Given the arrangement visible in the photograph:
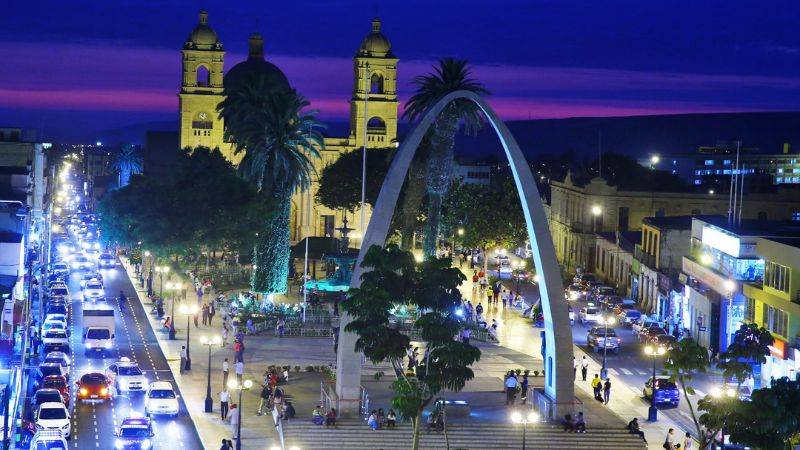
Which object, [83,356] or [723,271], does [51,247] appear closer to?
[83,356]

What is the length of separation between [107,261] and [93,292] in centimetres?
2623

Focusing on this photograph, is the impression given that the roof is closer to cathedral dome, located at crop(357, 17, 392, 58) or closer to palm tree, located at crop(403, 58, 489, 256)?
palm tree, located at crop(403, 58, 489, 256)

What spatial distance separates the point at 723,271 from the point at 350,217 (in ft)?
213

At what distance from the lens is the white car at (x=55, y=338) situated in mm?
68062

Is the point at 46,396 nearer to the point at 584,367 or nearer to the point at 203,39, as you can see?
the point at 584,367

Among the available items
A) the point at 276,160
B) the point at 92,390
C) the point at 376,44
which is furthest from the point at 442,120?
the point at 376,44

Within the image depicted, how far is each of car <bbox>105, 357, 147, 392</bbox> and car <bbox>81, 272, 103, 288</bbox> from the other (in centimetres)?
3570

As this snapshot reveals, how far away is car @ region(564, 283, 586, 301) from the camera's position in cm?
9631

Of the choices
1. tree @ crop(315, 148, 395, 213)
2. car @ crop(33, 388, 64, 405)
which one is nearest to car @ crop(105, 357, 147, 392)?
car @ crop(33, 388, 64, 405)

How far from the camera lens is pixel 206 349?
71.2 m

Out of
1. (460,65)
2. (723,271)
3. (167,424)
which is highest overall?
(460,65)

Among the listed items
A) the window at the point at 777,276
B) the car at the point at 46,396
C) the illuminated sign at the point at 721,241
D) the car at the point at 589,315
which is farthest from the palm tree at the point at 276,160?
the car at the point at 46,396

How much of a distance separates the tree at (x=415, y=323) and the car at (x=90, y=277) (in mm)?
45015

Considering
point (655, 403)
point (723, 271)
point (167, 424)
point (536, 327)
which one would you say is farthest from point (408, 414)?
point (536, 327)
